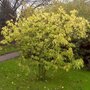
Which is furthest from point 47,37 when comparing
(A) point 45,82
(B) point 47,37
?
(A) point 45,82

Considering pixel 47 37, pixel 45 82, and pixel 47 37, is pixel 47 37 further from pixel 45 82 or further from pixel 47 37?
pixel 45 82

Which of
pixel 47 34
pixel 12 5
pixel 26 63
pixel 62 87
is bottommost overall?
pixel 62 87

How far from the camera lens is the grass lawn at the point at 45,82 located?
1480 cm

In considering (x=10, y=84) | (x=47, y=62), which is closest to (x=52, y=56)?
(x=47, y=62)

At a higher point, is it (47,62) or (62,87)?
(47,62)

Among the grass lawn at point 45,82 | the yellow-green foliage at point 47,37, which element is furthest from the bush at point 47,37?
the grass lawn at point 45,82

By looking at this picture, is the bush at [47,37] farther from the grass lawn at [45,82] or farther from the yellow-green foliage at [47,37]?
the grass lawn at [45,82]

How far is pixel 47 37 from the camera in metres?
15.1

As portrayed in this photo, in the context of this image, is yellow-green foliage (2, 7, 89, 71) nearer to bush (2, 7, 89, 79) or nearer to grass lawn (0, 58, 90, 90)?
bush (2, 7, 89, 79)

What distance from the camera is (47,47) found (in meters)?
15.0

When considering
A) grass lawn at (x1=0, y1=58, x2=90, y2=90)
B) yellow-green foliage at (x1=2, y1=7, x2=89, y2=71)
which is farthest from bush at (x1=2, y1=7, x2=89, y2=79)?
→ grass lawn at (x1=0, y1=58, x2=90, y2=90)

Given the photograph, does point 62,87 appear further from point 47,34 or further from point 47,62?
point 47,34

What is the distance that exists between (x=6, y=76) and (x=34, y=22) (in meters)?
3.70

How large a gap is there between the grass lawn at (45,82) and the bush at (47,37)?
2.77 feet
